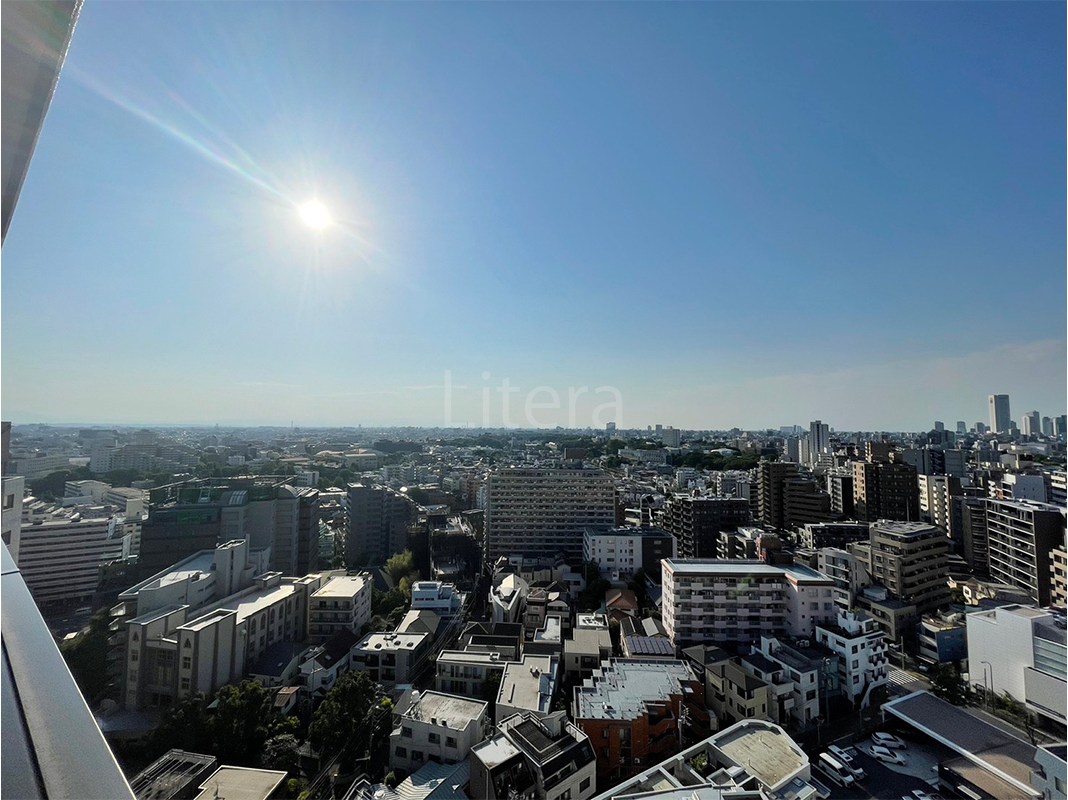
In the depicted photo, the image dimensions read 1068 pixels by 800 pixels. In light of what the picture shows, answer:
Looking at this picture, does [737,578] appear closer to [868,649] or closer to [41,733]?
[868,649]

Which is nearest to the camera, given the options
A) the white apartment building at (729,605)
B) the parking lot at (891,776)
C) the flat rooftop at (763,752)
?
the flat rooftop at (763,752)

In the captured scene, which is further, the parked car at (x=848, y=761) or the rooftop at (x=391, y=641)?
the rooftop at (x=391, y=641)

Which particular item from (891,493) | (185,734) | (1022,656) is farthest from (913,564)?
(185,734)

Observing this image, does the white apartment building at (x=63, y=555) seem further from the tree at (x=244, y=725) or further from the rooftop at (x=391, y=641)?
the tree at (x=244, y=725)

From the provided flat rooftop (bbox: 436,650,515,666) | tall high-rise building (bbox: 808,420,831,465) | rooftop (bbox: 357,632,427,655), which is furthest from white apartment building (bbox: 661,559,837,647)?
tall high-rise building (bbox: 808,420,831,465)

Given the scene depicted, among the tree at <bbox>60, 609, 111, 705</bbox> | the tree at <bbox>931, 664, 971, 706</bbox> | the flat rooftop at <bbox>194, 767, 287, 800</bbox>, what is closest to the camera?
the flat rooftop at <bbox>194, 767, 287, 800</bbox>

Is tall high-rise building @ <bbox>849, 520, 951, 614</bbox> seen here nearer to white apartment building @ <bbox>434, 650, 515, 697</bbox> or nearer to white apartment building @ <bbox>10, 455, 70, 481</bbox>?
white apartment building @ <bbox>434, 650, 515, 697</bbox>

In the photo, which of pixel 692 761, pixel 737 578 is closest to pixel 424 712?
pixel 692 761

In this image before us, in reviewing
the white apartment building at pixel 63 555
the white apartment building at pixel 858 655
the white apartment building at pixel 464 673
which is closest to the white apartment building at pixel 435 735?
the white apartment building at pixel 464 673
